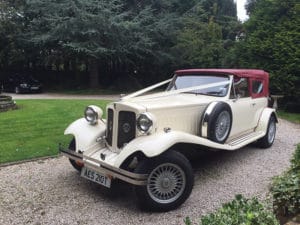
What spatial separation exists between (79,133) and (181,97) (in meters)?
1.82

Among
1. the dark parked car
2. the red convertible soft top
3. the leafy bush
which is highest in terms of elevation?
the red convertible soft top

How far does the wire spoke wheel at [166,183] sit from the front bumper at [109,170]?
0.23 m

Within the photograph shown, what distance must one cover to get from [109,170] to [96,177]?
0.48 meters

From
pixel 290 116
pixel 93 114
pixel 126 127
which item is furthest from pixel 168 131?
pixel 290 116

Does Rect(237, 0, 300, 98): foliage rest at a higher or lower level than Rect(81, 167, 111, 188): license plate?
higher

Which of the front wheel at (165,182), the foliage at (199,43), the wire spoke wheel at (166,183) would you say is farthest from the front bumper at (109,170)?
Result: the foliage at (199,43)

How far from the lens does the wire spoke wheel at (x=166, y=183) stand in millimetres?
3736

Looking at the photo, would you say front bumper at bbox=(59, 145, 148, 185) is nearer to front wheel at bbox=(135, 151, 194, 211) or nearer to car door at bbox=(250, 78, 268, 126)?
front wheel at bbox=(135, 151, 194, 211)

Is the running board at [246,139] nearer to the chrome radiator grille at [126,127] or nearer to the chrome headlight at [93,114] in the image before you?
the chrome radiator grille at [126,127]

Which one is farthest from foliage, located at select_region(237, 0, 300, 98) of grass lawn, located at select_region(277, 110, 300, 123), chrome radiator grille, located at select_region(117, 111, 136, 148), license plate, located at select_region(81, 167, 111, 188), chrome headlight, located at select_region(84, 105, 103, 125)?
license plate, located at select_region(81, 167, 111, 188)

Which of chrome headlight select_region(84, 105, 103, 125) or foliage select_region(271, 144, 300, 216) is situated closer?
foliage select_region(271, 144, 300, 216)

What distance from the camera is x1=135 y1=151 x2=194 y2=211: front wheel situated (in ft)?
12.0

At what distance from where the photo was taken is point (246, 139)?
18.4ft

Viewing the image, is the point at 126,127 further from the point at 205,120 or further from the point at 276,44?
the point at 276,44
